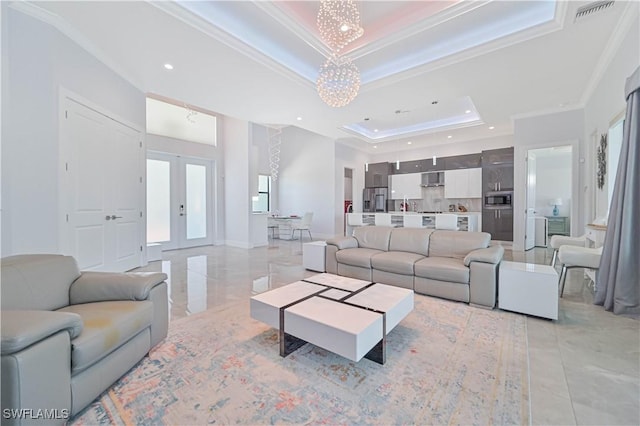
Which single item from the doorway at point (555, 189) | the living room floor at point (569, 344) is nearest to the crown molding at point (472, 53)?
the living room floor at point (569, 344)

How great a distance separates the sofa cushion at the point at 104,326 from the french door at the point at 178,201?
203 inches

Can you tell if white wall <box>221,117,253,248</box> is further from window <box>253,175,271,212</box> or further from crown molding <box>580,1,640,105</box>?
crown molding <box>580,1,640,105</box>

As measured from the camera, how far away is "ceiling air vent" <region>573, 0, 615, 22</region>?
102 inches

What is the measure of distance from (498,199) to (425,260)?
5367 mm

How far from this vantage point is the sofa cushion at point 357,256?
368 centimetres

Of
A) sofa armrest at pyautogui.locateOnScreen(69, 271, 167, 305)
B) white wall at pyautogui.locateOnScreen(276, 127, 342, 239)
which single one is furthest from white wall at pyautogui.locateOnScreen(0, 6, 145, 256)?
white wall at pyautogui.locateOnScreen(276, 127, 342, 239)

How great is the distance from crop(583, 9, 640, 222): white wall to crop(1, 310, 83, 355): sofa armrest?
199 inches

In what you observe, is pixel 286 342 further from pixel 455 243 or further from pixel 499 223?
pixel 499 223

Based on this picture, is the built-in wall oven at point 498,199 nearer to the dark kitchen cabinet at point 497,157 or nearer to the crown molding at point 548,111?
the dark kitchen cabinet at point 497,157

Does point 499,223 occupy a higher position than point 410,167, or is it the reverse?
point 410,167

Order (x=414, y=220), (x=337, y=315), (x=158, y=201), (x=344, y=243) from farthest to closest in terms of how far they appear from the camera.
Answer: (x=158, y=201), (x=414, y=220), (x=344, y=243), (x=337, y=315)

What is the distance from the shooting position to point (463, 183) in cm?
808

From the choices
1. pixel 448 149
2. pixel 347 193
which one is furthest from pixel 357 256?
pixel 448 149

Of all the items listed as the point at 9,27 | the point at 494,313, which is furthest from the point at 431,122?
the point at 9,27
